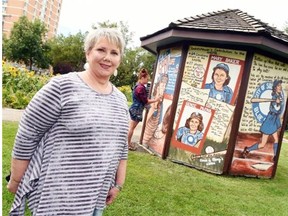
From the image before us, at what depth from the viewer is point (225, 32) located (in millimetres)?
6809

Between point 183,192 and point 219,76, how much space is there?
8.66 feet

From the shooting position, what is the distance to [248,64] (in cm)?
700

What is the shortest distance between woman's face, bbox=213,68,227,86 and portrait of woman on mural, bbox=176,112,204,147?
29.5 inches

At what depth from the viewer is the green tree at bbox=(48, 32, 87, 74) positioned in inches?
1625

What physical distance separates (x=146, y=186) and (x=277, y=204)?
2.15 metres

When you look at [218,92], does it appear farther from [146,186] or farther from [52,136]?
[52,136]

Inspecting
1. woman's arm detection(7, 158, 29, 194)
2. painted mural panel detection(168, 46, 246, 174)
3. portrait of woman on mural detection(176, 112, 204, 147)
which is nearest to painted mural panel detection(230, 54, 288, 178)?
painted mural panel detection(168, 46, 246, 174)

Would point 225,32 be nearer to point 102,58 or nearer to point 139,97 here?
point 139,97

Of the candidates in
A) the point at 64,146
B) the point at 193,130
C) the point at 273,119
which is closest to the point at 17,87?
the point at 193,130

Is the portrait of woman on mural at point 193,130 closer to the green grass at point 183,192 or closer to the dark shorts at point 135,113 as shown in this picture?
the green grass at point 183,192

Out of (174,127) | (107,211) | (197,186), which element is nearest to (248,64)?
(174,127)

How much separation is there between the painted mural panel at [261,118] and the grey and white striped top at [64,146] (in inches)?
216

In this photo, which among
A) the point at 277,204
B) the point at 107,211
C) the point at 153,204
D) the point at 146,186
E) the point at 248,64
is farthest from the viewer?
the point at 248,64

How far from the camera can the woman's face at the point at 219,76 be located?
23.6ft
